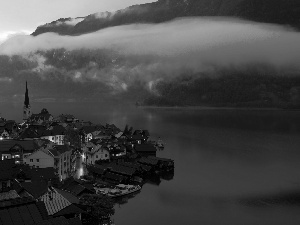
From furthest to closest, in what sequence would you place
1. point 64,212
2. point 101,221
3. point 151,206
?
1. point 151,206
2. point 101,221
3. point 64,212

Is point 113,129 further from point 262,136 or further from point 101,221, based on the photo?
point 101,221

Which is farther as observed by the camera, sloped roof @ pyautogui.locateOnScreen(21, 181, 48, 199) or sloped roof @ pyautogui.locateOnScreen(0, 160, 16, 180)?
sloped roof @ pyautogui.locateOnScreen(0, 160, 16, 180)

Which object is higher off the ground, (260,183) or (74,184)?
(74,184)

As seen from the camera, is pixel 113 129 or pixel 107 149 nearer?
pixel 107 149

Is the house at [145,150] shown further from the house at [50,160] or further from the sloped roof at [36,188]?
the sloped roof at [36,188]

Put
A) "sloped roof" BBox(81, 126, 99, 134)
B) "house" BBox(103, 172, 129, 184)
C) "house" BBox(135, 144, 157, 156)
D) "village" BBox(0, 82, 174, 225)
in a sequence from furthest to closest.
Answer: "sloped roof" BBox(81, 126, 99, 134)
"house" BBox(135, 144, 157, 156)
"house" BBox(103, 172, 129, 184)
"village" BBox(0, 82, 174, 225)

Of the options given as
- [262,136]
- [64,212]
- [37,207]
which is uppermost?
[37,207]

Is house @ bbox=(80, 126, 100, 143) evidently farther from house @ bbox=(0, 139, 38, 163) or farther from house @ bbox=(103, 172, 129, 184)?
house @ bbox=(103, 172, 129, 184)

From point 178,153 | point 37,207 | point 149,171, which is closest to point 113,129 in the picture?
point 178,153

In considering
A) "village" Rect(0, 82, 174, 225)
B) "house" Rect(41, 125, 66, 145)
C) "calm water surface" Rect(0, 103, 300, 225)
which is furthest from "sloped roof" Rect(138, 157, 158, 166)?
"house" Rect(41, 125, 66, 145)
